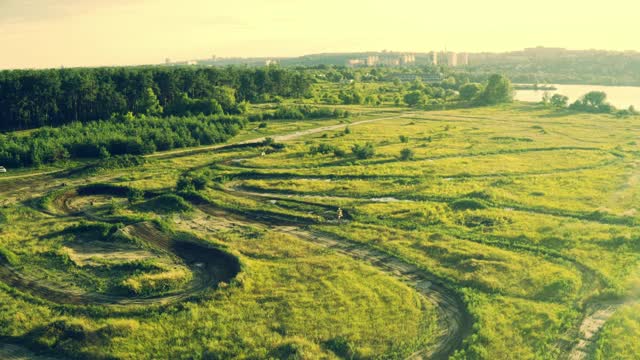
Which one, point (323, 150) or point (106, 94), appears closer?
point (323, 150)

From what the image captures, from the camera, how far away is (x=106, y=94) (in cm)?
9144

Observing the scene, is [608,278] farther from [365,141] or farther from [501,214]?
[365,141]

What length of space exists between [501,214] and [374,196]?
11.7 meters

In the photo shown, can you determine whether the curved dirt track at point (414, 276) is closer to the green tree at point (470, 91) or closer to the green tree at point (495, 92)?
the green tree at point (495, 92)

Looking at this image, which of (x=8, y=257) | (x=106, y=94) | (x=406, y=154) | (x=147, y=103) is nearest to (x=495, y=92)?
(x=406, y=154)

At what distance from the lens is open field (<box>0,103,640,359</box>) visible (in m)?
24.1

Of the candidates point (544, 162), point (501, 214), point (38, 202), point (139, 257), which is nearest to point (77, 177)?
point (38, 202)

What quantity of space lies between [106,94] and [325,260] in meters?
73.1

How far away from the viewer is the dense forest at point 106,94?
82938 millimetres

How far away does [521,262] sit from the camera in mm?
32344

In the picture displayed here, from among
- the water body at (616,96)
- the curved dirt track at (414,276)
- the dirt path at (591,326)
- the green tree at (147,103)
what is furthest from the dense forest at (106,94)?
the water body at (616,96)

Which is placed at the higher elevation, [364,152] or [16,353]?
[364,152]

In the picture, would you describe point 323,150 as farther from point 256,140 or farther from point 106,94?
point 106,94

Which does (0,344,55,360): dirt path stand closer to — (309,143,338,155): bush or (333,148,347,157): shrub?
(333,148,347,157): shrub
